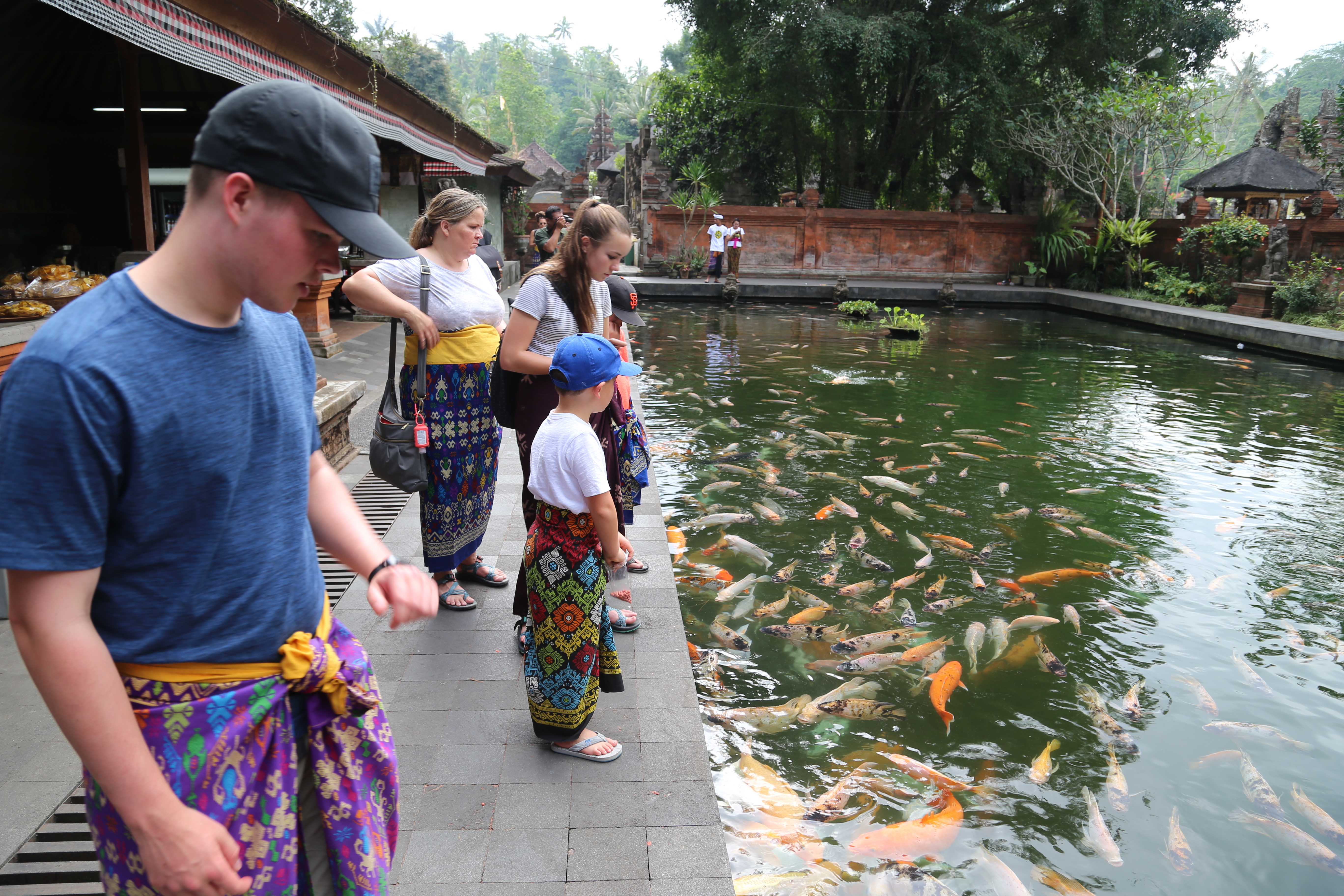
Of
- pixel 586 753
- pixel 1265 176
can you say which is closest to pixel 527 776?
pixel 586 753

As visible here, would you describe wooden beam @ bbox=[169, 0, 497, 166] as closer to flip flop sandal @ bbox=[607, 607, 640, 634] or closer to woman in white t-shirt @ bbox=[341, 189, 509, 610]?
woman in white t-shirt @ bbox=[341, 189, 509, 610]

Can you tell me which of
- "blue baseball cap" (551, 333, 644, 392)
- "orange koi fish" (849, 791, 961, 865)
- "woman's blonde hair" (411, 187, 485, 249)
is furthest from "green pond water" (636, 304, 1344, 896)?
"woman's blonde hair" (411, 187, 485, 249)

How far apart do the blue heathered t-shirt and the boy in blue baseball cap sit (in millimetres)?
1392

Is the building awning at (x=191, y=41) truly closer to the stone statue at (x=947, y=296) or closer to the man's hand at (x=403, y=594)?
the man's hand at (x=403, y=594)

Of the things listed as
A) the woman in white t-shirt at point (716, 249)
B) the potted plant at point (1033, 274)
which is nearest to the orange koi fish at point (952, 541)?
the woman in white t-shirt at point (716, 249)

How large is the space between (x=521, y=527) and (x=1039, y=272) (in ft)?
79.7

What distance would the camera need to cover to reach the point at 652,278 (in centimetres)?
2373

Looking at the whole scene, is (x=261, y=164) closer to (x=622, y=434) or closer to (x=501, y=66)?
(x=622, y=434)

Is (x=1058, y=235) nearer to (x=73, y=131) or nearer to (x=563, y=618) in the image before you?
(x=73, y=131)

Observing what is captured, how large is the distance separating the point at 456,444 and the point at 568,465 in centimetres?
112

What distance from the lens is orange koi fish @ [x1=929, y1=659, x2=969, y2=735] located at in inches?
153

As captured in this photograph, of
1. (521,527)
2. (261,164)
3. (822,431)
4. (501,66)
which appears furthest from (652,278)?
(501,66)

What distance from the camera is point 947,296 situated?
71.7ft

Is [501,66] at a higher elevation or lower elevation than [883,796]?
higher
